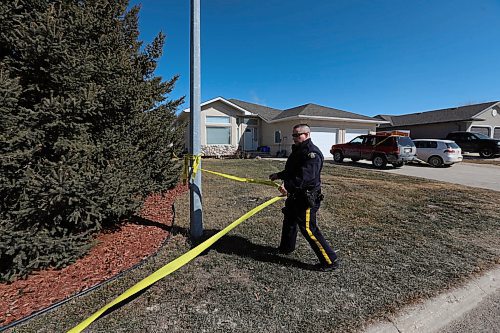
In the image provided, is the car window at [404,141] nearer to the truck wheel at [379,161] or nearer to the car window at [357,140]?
the truck wheel at [379,161]

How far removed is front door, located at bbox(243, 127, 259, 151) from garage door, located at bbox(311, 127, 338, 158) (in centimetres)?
556

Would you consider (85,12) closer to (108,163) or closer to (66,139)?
(66,139)

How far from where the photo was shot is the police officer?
3104 mm

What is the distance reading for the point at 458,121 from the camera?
26062 millimetres

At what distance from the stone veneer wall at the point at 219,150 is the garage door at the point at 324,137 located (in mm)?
6522

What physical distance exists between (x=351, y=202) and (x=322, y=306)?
453 cm

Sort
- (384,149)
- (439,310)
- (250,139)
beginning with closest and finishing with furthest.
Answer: (439,310), (384,149), (250,139)

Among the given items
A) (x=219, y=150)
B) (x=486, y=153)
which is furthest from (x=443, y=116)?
(x=219, y=150)

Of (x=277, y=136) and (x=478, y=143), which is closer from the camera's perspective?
(x=478, y=143)

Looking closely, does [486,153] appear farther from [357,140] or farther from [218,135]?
[218,135]

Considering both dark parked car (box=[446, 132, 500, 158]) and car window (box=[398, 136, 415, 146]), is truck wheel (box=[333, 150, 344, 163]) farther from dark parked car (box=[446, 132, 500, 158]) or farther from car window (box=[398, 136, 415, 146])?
dark parked car (box=[446, 132, 500, 158])

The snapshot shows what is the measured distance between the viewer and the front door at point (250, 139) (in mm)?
22625

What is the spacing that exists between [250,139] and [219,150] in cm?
338

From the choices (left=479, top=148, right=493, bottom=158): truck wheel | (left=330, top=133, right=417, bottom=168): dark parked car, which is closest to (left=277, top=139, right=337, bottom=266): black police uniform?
(left=330, top=133, right=417, bottom=168): dark parked car
